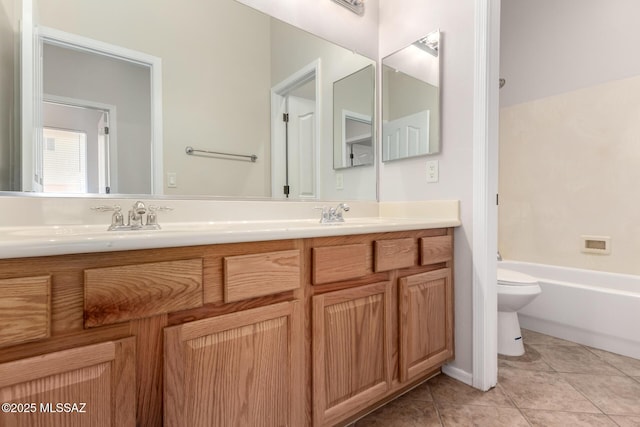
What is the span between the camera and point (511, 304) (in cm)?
185

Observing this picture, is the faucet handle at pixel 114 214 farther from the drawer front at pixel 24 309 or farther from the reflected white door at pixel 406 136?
the reflected white door at pixel 406 136

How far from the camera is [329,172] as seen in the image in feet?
6.05

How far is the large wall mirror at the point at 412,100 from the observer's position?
1.69 meters

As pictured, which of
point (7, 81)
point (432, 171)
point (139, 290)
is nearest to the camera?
point (139, 290)

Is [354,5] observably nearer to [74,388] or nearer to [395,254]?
[395,254]

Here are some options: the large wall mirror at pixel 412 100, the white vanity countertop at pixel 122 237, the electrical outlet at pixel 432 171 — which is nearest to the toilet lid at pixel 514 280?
the electrical outlet at pixel 432 171

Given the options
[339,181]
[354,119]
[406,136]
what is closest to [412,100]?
[406,136]

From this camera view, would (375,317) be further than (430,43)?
No

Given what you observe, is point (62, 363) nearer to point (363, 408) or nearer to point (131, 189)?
point (131, 189)

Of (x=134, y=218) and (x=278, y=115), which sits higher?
(x=278, y=115)

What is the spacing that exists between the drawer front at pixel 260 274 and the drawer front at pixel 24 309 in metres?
0.37

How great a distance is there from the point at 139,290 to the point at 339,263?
62cm

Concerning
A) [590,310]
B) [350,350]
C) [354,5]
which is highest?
[354,5]

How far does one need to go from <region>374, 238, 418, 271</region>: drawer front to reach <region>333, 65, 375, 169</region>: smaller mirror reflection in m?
0.72
